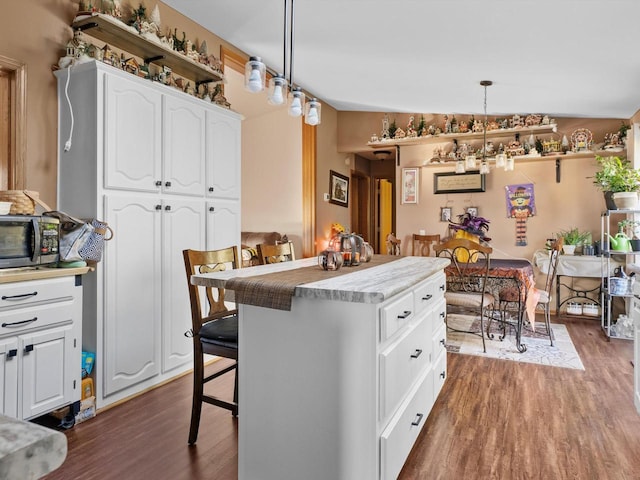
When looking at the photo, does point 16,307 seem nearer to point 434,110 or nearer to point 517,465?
point 517,465

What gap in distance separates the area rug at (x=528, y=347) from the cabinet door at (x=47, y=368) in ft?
9.59

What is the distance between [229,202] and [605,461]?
9.56 feet

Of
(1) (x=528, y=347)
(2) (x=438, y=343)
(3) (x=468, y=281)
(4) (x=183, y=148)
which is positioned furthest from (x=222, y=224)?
(1) (x=528, y=347)

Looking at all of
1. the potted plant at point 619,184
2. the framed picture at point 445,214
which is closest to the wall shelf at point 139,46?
the framed picture at point 445,214

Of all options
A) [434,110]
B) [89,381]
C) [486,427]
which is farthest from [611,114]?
[89,381]

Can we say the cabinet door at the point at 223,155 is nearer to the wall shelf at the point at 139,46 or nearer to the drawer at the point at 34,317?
the wall shelf at the point at 139,46

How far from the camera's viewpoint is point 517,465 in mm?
1988

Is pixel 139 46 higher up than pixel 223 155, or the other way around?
pixel 139 46

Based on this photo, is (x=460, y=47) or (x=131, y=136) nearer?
(x=131, y=136)

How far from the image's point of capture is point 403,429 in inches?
71.2

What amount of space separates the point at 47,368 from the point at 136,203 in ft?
3.48

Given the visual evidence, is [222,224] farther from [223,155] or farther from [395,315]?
[395,315]

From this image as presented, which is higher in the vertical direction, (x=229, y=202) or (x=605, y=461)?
(x=229, y=202)

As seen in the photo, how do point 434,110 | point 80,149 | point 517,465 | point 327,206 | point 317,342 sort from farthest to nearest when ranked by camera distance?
point 327,206, point 434,110, point 80,149, point 517,465, point 317,342
